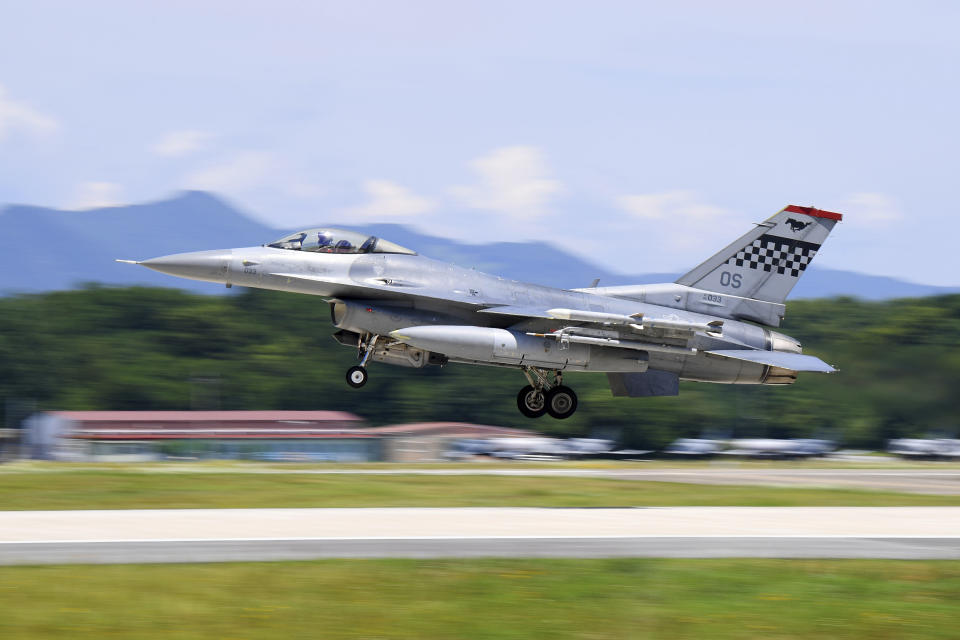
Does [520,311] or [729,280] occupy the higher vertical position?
[729,280]

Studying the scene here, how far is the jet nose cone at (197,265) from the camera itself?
2433cm

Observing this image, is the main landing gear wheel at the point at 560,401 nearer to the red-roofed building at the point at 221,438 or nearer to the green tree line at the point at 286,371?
the red-roofed building at the point at 221,438

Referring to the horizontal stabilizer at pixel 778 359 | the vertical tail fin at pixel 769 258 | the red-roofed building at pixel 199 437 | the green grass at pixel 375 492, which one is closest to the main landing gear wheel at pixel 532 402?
the green grass at pixel 375 492

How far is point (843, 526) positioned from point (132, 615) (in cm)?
1349

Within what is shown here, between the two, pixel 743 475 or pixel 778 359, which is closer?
pixel 778 359

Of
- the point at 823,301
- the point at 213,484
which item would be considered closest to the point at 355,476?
the point at 213,484

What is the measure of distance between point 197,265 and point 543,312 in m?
7.82


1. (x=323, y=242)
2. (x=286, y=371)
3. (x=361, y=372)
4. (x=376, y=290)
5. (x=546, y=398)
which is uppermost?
(x=323, y=242)

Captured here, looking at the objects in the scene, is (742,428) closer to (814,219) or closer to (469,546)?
(814,219)

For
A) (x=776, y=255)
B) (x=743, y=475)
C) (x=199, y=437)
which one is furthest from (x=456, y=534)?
(x=199, y=437)

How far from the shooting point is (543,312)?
2569cm

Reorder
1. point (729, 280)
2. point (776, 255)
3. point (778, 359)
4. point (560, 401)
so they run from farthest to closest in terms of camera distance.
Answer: point (776, 255) → point (729, 280) → point (778, 359) → point (560, 401)

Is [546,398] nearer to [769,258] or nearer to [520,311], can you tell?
[520,311]

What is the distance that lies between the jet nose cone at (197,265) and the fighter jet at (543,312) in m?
0.03
